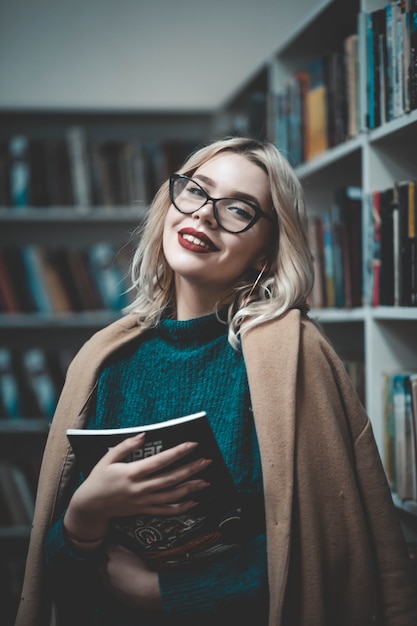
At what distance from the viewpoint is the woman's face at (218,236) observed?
1.15 m

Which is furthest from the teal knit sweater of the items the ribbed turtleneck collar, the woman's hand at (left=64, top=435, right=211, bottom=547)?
the woman's hand at (left=64, top=435, right=211, bottom=547)

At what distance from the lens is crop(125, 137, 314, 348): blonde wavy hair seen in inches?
45.6

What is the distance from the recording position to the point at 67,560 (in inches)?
43.5

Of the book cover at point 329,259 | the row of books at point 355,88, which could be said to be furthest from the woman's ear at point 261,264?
the book cover at point 329,259

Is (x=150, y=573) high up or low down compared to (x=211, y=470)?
down

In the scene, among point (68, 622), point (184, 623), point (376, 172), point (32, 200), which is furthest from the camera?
point (32, 200)

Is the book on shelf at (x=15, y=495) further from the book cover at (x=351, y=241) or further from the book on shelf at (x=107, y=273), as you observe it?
the book cover at (x=351, y=241)

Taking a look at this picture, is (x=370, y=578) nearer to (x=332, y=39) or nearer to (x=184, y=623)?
(x=184, y=623)

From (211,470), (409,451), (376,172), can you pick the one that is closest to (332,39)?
(376,172)

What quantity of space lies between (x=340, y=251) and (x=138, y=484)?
112 centimetres

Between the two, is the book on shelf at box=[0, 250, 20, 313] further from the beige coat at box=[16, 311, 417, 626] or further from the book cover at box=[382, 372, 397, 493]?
the beige coat at box=[16, 311, 417, 626]

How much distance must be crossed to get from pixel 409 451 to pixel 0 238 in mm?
2377

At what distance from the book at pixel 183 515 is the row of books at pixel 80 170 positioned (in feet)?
7.16

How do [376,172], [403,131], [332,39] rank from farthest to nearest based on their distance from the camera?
[332,39] < [376,172] < [403,131]
